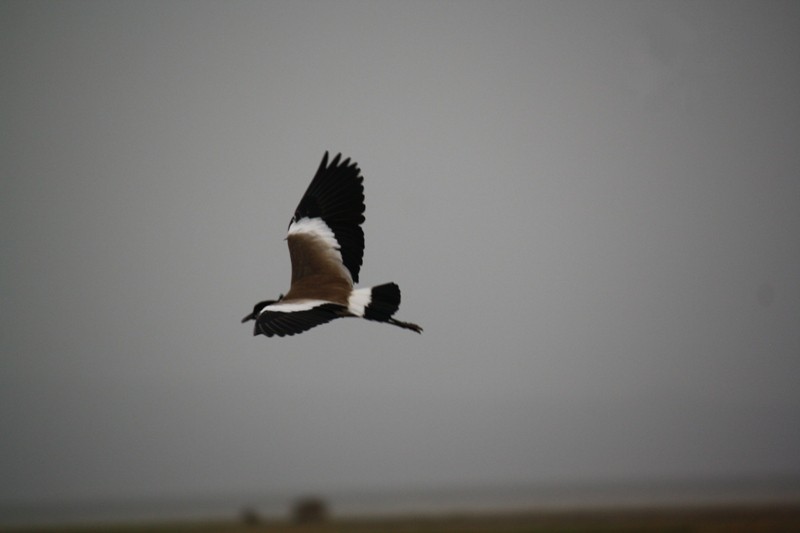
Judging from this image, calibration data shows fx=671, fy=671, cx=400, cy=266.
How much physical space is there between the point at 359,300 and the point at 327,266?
83 cm

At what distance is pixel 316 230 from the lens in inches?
305

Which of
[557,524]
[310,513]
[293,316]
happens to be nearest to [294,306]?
[293,316]

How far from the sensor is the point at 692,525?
25656mm

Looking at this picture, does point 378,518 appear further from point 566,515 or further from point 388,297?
point 388,297

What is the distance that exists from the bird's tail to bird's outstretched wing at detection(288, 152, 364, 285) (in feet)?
2.38

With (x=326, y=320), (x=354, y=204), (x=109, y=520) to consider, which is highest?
(x=354, y=204)

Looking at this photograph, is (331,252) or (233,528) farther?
(233,528)

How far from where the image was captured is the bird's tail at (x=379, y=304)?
621cm

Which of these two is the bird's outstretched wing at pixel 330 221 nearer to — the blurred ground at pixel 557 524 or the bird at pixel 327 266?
the bird at pixel 327 266

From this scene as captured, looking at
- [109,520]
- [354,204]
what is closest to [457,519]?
[109,520]

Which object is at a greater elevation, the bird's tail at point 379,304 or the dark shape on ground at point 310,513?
the bird's tail at point 379,304

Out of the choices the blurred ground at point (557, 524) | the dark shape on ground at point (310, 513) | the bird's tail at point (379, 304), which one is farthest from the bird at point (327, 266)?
the dark shape on ground at point (310, 513)

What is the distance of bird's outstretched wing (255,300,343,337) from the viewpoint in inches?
221

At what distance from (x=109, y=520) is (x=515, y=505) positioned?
2155cm
